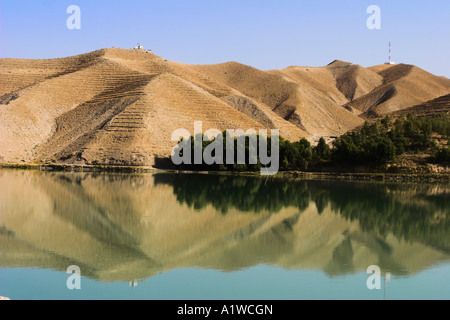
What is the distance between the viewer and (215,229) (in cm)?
2767

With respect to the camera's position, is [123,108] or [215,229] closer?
[215,229]

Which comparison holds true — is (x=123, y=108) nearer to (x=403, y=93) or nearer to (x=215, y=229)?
(x=215, y=229)

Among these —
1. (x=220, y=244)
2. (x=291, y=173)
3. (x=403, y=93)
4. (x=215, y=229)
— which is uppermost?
A: (x=403, y=93)

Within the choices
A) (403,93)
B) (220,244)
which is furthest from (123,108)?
(403,93)

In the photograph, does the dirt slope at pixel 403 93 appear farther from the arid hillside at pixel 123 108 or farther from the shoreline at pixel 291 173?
the shoreline at pixel 291 173

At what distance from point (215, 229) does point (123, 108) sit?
215 ft

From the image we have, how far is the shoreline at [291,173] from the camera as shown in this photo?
60.3m

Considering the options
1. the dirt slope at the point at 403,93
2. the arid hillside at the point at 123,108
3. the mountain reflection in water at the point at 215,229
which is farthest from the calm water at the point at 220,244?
the dirt slope at the point at 403,93

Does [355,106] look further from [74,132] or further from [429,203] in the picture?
[429,203]

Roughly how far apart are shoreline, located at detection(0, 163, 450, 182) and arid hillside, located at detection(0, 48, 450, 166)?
3682mm

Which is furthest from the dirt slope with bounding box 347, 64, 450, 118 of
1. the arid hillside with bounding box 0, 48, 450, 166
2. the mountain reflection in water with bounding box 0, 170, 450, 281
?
the mountain reflection in water with bounding box 0, 170, 450, 281

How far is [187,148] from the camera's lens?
74688 mm

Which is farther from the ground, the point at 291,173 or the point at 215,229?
the point at 291,173
